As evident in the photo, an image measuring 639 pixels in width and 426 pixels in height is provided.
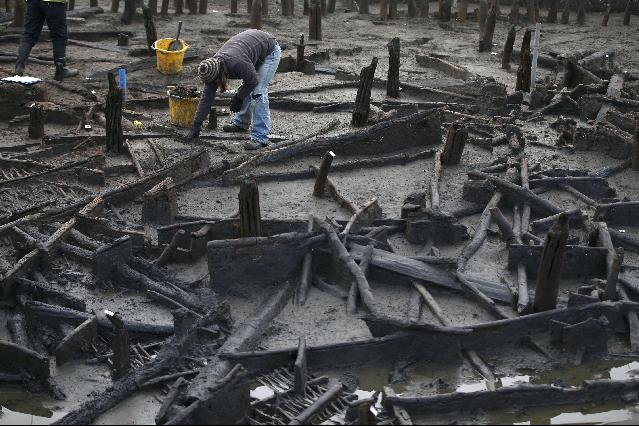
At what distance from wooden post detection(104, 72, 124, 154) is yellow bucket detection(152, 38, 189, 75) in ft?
13.4

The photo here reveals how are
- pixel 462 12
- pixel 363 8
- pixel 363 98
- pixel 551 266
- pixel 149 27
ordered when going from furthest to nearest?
pixel 363 8 → pixel 462 12 → pixel 149 27 → pixel 363 98 → pixel 551 266

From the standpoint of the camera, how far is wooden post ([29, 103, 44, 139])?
1345cm

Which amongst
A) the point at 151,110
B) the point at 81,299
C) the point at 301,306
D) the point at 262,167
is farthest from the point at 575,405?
the point at 151,110

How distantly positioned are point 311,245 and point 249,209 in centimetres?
72

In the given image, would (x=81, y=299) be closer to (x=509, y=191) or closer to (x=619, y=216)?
(x=509, y=191)

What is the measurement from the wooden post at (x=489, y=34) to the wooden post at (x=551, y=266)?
40.0ft

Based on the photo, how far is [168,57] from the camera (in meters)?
17.0

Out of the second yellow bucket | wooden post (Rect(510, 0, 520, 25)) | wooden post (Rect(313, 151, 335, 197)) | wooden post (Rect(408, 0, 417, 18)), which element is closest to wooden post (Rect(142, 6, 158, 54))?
the second yellow bucket

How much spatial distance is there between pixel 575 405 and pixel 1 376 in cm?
478

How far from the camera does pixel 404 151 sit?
1348 centimetres

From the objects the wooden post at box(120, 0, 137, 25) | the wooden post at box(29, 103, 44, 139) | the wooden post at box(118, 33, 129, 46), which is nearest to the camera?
the wooden post at box(29, 103, 44, 139)

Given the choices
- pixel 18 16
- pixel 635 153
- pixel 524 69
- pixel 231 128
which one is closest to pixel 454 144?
pixel 635 153

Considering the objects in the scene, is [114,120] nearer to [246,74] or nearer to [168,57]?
[246,74]

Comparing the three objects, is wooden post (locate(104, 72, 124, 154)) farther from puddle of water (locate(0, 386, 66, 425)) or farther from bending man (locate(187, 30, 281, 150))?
puddle of water (locate(0, 386, 66, 425))
